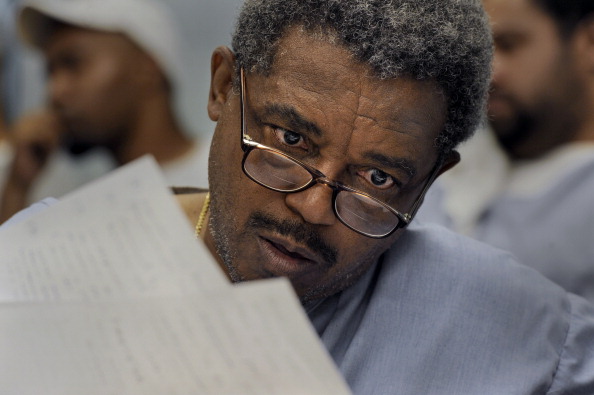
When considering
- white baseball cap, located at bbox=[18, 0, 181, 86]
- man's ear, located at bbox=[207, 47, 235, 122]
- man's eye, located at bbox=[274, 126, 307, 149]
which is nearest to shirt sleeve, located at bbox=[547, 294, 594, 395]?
man's eye, located at bbox=[274, 126, 307, 149]

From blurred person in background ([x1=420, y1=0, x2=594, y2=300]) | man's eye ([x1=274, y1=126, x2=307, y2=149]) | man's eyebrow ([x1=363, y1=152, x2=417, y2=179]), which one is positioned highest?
man's eyebrow ([x1=363, y1=152, x2=417, y2=179])

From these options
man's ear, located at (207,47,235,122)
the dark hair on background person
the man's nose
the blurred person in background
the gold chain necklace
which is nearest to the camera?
the man's nose

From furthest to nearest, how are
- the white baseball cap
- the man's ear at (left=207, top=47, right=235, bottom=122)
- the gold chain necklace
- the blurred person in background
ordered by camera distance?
the white baseball cap < the blurred person in background < the gold chain necklace < the man's ear at (left=207, top=47, right=235, bottom=122)

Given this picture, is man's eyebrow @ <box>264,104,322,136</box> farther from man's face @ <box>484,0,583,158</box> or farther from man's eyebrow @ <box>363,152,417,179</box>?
man's face @ <box>484,0,583,158</box>

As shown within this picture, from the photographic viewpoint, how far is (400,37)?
4.20 ft

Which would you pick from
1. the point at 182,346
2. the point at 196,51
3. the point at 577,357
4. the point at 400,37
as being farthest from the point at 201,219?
the point at 196,51

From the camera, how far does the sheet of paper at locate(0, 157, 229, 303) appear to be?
3.17 feet

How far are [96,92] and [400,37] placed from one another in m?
2.64

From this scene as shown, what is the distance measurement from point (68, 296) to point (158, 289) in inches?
5.1

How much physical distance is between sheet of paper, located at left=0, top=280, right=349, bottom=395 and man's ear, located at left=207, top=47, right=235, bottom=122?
1.96ft

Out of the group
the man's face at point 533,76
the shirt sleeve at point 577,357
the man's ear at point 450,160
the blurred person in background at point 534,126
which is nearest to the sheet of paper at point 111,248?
the man's ear at point 450,160

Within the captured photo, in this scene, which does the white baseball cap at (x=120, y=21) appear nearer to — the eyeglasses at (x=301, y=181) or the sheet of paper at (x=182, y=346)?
the eyeglasses at (x=301, y=181)

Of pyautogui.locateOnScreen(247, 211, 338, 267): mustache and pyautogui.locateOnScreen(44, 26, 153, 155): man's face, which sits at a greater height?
pyautogui.locateOnScreen(247, 211, 338, 267): mustache

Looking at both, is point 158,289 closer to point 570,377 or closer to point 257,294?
point 257,294
